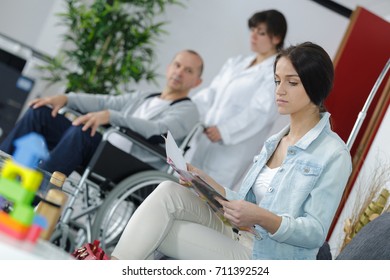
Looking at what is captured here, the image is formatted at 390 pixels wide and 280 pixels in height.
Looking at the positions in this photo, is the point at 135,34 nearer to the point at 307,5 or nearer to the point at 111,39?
the point at 111,39

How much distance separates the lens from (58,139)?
3.19 meters

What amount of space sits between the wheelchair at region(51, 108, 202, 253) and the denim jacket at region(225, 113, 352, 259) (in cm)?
111

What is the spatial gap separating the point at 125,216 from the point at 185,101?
683mm

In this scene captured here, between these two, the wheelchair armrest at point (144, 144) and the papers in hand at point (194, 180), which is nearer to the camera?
the papers in hand at point (194, 180)

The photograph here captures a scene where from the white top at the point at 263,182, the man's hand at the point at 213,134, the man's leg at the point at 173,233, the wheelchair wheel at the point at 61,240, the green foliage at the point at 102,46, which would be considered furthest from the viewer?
the green foliage at the point at 102,46

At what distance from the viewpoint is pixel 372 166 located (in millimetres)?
3535

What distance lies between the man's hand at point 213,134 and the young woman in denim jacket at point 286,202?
5.09ft

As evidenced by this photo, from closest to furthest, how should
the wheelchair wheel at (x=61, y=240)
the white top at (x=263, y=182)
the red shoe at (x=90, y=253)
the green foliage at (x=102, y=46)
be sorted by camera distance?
the red shoe at (x=90, y=253) → the white top at (x=263, y=182) → the wheelchair wheel at (x=61, y=240) → the green foliage at (x=102, y=46)

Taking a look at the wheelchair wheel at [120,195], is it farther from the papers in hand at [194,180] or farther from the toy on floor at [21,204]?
the toy on floor at [21,204]

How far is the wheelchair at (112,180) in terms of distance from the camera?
2.86 metres

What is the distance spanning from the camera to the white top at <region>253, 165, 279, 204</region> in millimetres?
1948

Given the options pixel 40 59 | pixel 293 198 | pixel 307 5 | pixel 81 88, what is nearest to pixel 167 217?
pixel 293 198

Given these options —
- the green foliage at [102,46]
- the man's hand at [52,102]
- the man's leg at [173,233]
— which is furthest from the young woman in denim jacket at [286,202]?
the green foliage at [102,46]

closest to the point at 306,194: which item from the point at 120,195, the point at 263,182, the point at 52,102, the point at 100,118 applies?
the point at 263,182
